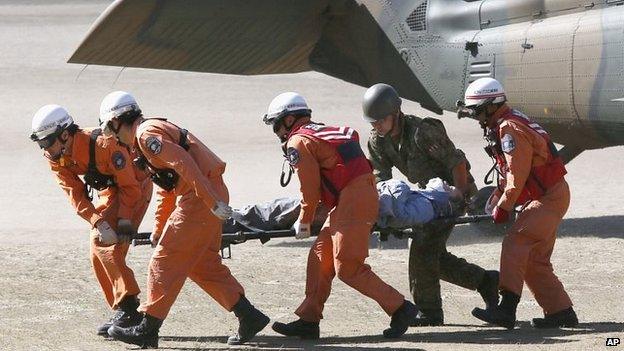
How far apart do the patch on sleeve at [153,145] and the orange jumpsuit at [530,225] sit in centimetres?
234

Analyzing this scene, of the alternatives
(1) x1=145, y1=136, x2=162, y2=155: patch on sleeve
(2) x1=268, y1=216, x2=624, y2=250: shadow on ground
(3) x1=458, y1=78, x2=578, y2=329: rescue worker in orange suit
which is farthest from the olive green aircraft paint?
(1) x1=145, y1=136, x2=162, y2=155: patch on sleeve

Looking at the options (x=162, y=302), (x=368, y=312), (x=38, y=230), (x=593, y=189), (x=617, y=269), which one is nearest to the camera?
(x=162, y=302)

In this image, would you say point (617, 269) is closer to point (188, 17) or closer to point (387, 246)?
point (387, 246)

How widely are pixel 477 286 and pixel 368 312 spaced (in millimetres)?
985

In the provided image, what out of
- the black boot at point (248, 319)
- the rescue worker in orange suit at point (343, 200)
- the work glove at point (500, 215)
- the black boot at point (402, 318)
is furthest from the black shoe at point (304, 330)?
the work glove at point (500, 215)

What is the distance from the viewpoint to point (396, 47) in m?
15.1

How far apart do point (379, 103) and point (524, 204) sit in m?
1.23

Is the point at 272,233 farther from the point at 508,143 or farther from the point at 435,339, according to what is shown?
the point at 508,143

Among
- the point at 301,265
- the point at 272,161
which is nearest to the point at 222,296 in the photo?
the point at 301,265

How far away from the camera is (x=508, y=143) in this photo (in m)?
8.88

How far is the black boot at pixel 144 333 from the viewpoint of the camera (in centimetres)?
855

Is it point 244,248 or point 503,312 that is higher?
point 503,312

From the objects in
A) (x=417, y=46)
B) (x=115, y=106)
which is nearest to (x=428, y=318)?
(x=115, y=106)

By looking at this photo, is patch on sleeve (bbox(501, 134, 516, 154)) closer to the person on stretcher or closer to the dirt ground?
the person on stretcher
